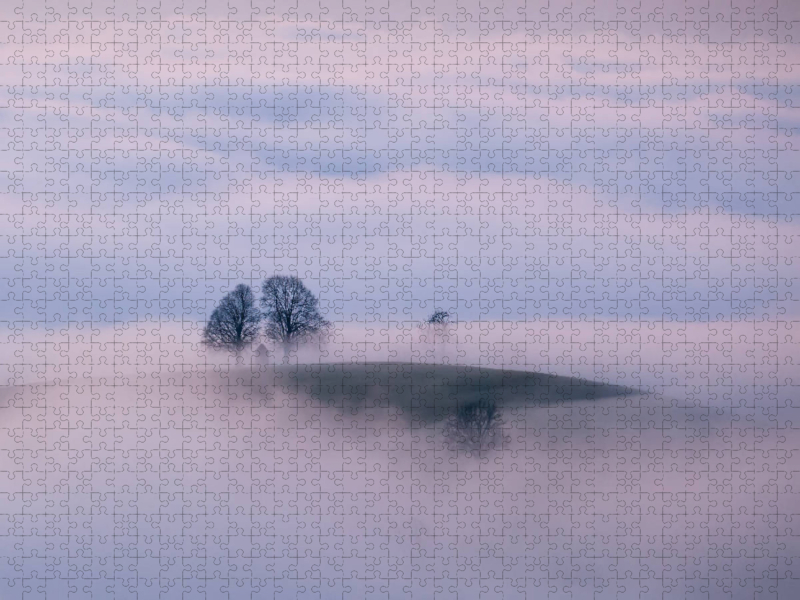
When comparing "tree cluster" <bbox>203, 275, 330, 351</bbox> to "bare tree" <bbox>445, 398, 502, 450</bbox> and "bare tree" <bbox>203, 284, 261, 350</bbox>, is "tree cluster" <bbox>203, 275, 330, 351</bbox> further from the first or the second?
"bare tree" <bbox>445, 398, 502, 450</bbox>

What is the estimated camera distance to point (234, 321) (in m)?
19.8

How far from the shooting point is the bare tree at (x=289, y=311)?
59.9 ft

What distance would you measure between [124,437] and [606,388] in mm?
7028

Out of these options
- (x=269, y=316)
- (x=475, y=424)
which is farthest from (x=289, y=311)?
(x=475, y=424)

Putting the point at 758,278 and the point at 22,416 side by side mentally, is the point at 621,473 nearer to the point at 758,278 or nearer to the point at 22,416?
the point at 758,278

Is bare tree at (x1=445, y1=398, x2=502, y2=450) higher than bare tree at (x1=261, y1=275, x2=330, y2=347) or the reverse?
the reverse

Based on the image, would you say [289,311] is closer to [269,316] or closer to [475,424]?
[269,316]

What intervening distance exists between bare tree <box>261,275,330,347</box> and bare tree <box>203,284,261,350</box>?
0.25 meters

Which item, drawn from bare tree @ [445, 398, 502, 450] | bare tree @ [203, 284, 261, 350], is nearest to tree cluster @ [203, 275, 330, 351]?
bare tree @ [203, 284, 261, 350]

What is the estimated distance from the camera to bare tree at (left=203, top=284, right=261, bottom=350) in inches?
705

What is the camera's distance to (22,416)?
17.8 metres

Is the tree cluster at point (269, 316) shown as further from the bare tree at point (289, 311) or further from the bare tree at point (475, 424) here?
the bare tree at point (475, 424)

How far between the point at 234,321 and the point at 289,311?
899 mm

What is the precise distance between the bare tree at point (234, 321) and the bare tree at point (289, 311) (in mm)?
246
